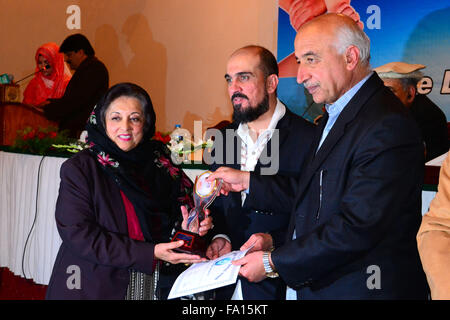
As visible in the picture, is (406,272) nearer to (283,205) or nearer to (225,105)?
(283,205)

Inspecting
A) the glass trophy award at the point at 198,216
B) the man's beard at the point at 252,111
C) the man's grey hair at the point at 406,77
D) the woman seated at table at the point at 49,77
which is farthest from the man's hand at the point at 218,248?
the woman seated at table at the point at 49,77

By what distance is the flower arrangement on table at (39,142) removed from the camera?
4.61m

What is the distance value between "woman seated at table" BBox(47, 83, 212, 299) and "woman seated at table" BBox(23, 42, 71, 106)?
18.0ft

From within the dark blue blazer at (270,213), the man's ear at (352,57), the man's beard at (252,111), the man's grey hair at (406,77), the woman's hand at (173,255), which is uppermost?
the man's grey hair at (406,77)

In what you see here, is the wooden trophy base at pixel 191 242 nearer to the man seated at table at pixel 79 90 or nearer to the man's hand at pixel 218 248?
the man's hand at pixel 218 248

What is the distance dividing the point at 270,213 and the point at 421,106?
11.5 feet

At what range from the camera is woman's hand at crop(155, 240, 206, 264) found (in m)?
2.22

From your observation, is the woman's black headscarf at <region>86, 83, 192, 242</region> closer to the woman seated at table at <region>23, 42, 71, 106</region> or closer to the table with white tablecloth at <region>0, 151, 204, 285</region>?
the table with white tablecloth at <region>0, 151, 204, 285</region>

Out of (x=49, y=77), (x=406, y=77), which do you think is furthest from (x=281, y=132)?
(x=49, y=77)

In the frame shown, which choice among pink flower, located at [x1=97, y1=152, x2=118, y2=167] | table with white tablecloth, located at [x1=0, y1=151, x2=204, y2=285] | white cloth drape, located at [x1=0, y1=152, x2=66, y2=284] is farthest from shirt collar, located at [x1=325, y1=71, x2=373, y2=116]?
white cloth drape, located at [x1=0, y1=152, x2=66, y2=284]

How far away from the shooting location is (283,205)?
8.12 feet

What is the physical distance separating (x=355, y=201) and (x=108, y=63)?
9.36 metres

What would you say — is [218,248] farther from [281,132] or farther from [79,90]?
[79,90]

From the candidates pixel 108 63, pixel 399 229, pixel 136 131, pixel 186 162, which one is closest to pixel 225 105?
pixel 108 63
